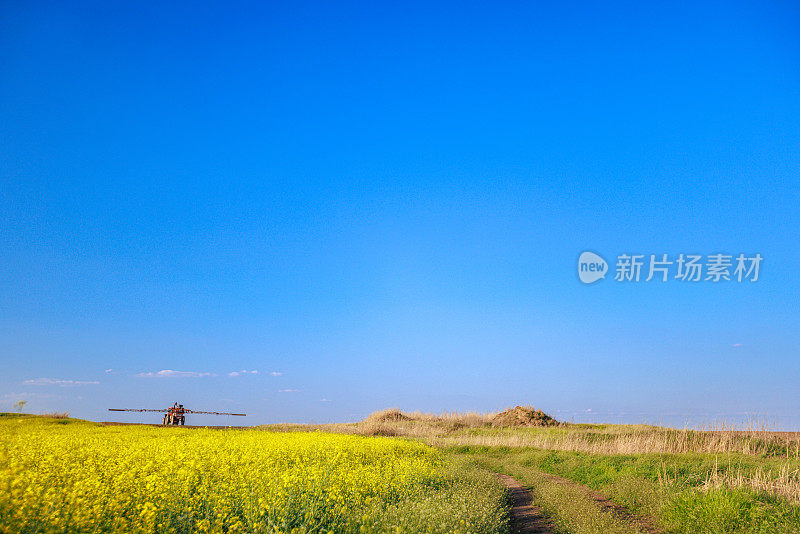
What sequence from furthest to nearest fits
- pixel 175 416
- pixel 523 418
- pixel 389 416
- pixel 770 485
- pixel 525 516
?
pixel 389 416 < pixel 523 418 < pixel 175 416 < pixel 770 485 < pixel 525 516

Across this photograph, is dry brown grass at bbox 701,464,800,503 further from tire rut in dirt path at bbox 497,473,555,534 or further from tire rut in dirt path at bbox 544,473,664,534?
tire rut in dirt path at bbox 497,473,555,534

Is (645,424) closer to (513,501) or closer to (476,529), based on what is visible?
(513,501)

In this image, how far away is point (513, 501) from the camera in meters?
13.8

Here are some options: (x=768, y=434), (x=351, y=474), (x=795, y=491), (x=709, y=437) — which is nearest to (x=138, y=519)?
(x=351, y=474)

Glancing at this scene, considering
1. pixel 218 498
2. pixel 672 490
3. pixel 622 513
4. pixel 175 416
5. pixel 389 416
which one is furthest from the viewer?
pixel 389 416

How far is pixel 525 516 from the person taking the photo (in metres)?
12.4

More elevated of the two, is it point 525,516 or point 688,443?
point 688,443

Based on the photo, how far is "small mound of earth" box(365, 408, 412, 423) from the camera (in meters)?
48.7

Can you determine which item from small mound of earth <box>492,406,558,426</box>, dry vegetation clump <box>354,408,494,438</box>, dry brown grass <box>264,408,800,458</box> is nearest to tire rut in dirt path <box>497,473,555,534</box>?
dry brown grass <box>264,408,800,458</box>

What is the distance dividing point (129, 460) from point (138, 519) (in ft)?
16.0

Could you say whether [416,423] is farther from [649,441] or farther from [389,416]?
[649,441]

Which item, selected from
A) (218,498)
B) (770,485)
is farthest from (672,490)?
(218,498)

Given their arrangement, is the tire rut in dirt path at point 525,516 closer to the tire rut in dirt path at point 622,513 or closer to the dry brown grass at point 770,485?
the tire rut in dirt path at point 622,513

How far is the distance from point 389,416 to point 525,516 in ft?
126
